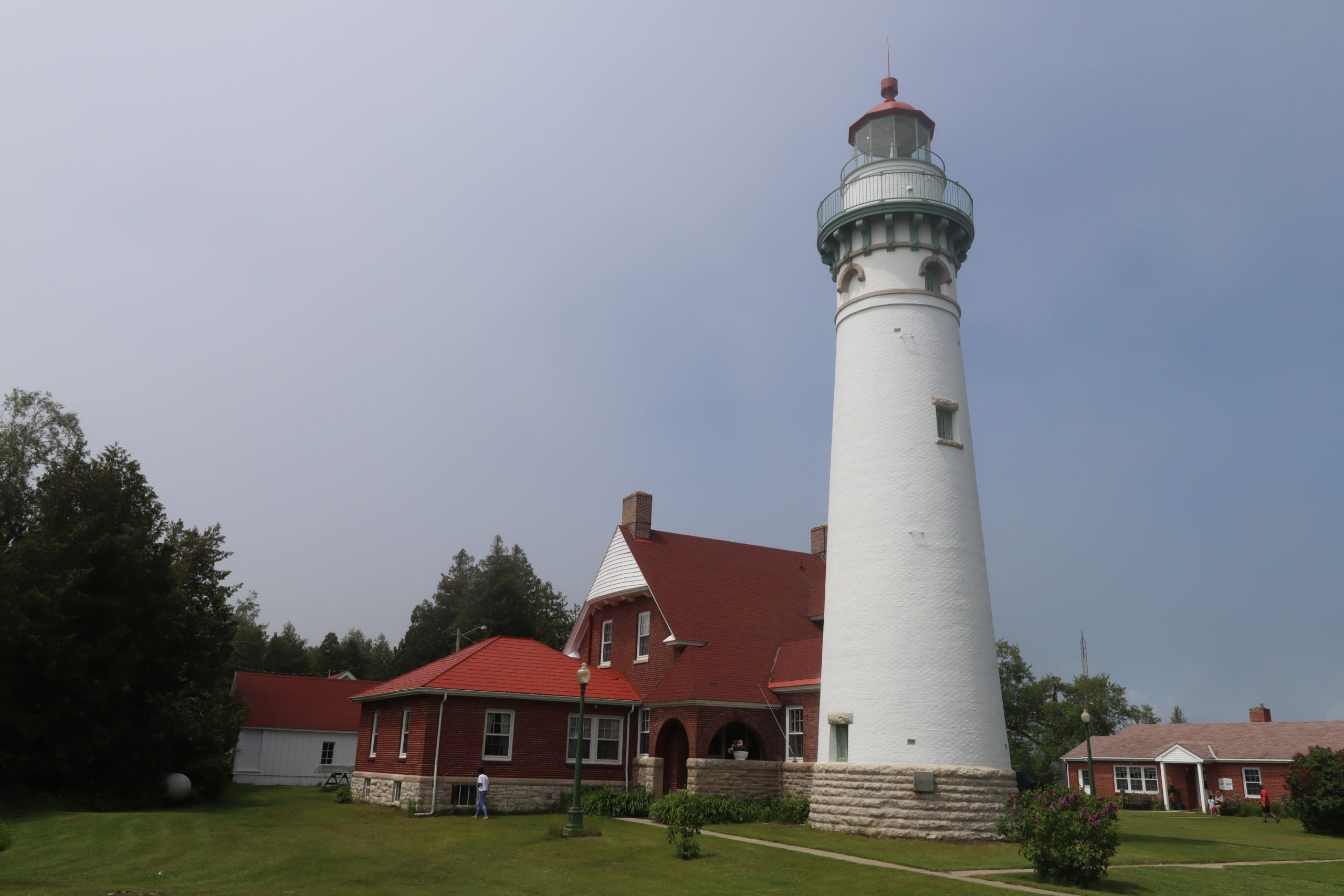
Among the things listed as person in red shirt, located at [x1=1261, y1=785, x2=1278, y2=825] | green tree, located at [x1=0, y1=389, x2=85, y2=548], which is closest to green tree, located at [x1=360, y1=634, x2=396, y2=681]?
green tree, located at [x1=0, y1=389, x2=85, y2=548]

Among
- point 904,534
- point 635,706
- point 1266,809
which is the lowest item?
point 1266,809

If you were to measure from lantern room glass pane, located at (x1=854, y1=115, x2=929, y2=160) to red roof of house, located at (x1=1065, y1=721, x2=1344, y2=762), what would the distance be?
1315 inches

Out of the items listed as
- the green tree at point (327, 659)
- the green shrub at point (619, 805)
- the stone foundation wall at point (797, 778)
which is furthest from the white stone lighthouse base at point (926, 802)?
the green tree at point (327, 659)

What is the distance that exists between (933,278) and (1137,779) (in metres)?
33.5

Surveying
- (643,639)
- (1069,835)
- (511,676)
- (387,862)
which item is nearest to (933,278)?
(1069,835)

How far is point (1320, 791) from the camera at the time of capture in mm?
27766

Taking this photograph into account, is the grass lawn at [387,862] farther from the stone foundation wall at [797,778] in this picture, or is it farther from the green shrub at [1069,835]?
the stone foundation wall at [797,778]

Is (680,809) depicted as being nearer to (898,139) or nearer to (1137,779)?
(898,139)

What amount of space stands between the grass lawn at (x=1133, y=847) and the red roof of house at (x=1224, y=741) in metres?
13.3

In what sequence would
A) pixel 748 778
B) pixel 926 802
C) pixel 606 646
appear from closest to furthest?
1. pixel 926 802
2. pixel 748 778
3. pixel 606 646

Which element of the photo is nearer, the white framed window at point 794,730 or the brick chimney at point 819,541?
the white framed window at point 794,730

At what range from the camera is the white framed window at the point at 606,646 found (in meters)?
32.5

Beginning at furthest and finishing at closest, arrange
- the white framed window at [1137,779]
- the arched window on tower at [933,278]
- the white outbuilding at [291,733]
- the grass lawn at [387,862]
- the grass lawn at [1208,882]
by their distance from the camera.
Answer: the white framed window at [1137,779] < the white outbuilding at [291,733] < the arched window on tower at [933,278] < the grass lawn at [1208,882] < the grass lawn at [387,862]

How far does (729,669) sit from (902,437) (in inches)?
382
